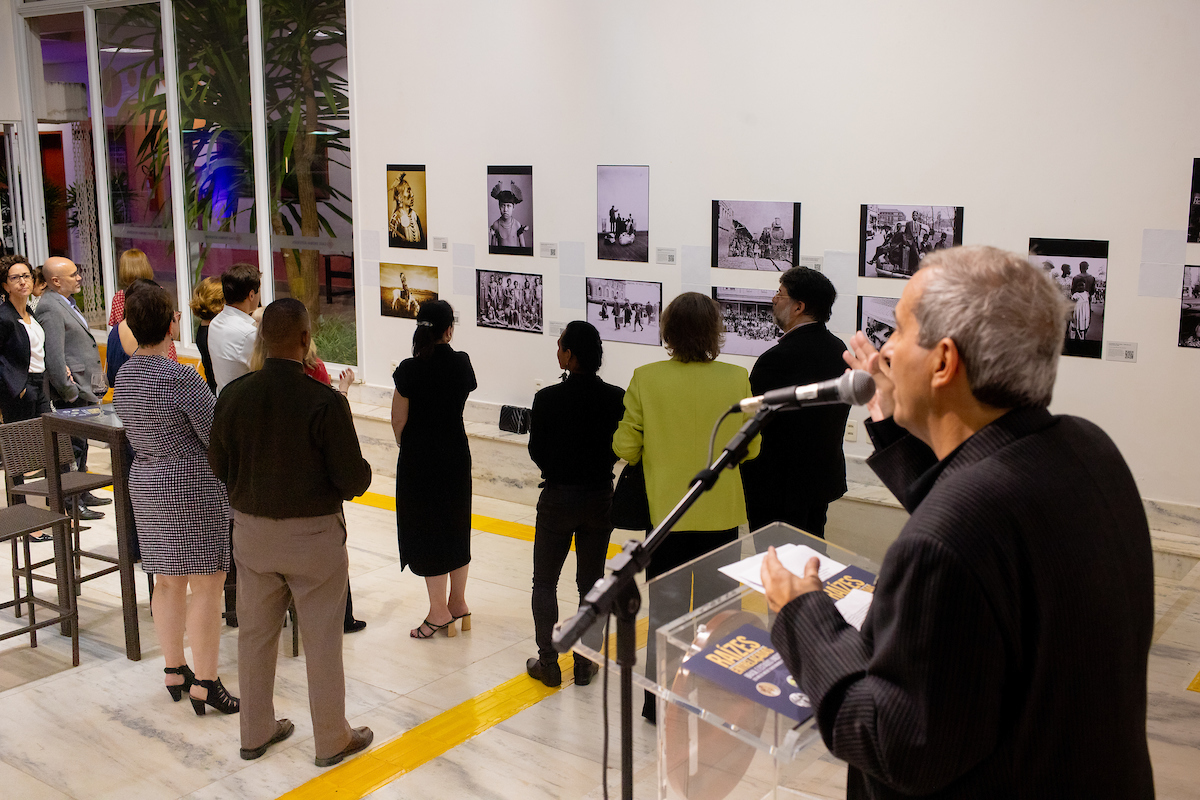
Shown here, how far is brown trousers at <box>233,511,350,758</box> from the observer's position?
371 cm

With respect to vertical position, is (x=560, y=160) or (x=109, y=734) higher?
(x=560, y=160)

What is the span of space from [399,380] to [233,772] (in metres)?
1.79

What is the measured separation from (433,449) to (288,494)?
1.14 metres

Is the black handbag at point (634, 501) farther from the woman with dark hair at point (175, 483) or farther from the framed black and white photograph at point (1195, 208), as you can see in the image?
the framed black and white photograph at point (1195, 208)

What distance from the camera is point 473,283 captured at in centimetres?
768

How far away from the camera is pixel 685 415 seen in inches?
153

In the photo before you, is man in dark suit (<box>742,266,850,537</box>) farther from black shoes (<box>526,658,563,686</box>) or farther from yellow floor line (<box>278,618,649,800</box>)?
yellow floor line (<box>278,618,649,800</box>)

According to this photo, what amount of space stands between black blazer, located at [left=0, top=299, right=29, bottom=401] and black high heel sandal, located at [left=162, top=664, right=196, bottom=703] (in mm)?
3496

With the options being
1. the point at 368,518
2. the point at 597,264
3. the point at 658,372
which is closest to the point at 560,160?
the point at 597,264

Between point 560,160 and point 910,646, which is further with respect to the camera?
point 560,160

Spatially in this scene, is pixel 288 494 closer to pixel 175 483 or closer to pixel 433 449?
pixel 175 483

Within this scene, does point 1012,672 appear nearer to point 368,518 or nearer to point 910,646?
point 910,646

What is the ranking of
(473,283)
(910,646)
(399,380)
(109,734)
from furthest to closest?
(473,283), (399,380), (109,734), (910,646)

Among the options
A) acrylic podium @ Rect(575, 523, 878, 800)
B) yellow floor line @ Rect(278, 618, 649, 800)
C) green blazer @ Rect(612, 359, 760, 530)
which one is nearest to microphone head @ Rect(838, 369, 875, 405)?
acrylic podium @ Rect(575, 523, 878, 800)
